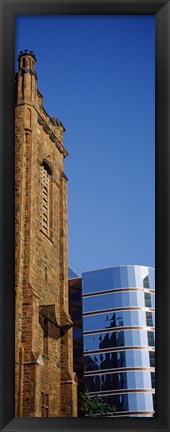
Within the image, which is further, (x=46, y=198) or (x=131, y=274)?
(x=131, y=274)

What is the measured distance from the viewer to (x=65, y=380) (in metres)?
8.04

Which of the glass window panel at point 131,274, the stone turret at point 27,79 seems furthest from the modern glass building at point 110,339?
the stone turret at point 27,79

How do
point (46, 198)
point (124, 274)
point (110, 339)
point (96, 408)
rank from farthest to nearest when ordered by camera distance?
1. point (110, 339)
2. point (124, 274)
3. point (46, 198)
4. point (96, 408)

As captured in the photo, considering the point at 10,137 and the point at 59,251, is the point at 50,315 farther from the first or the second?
the point at 10,137

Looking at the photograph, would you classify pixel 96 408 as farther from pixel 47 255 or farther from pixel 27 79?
pixel 47 255

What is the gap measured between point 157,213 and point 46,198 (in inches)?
222

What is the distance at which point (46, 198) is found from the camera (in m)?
8.98

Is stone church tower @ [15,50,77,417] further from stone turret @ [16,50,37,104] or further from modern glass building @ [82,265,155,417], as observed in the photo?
modern glass building @ [82,265,155,417]

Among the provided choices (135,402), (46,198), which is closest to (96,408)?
(135,402)

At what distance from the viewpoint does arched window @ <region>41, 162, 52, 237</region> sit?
8453 mm

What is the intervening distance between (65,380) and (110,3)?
5.56m

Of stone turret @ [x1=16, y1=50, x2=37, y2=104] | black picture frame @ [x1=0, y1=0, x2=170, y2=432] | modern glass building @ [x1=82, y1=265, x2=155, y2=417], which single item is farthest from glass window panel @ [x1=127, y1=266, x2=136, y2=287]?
black picture frame @ [x1=0, y1=0, x2=170, y2=432]

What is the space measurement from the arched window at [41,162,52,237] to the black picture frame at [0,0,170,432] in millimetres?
4888
